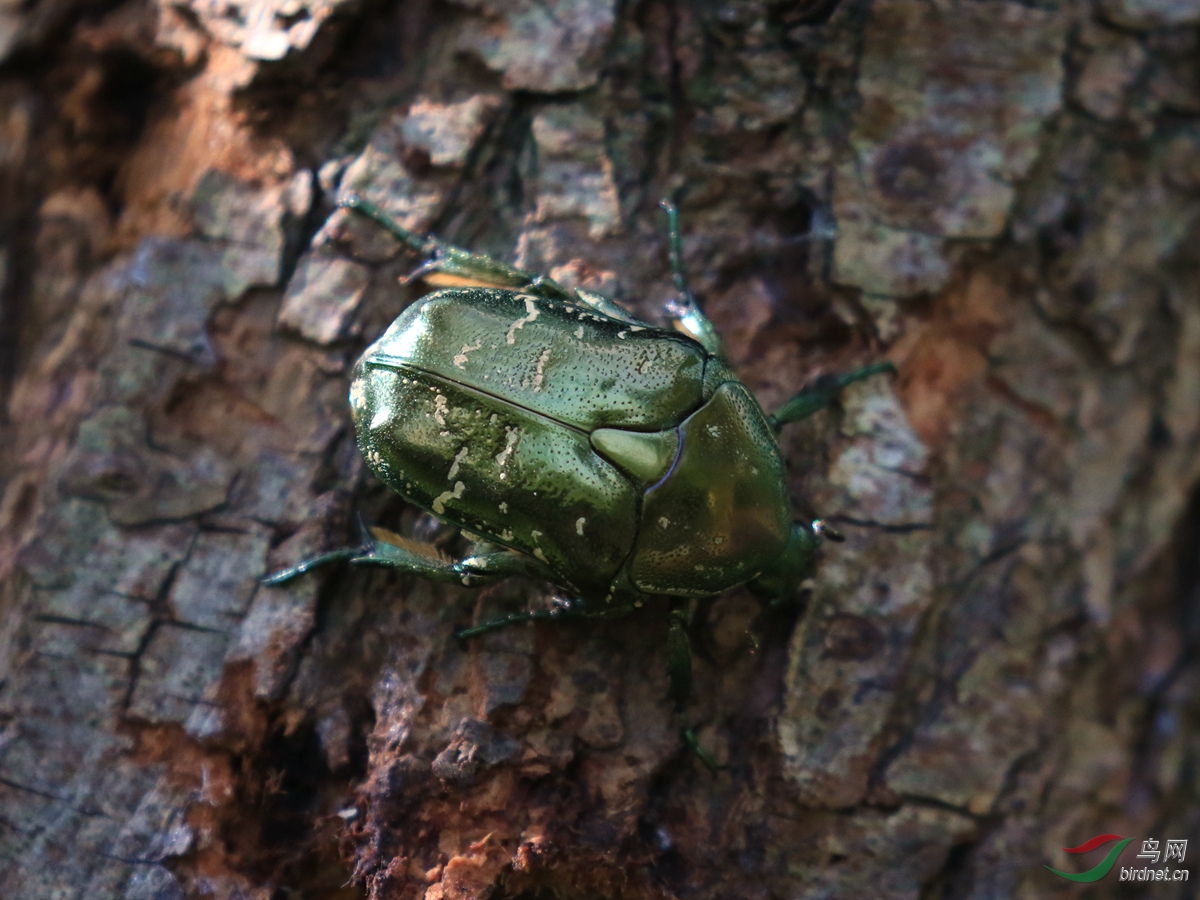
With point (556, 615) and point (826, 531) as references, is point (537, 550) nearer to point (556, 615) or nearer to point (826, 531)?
point (556, 615)

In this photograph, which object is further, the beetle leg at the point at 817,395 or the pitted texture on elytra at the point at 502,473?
the beetle leg at the point at 817,395

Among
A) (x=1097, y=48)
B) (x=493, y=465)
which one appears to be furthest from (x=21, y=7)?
(x=1097, y=48)

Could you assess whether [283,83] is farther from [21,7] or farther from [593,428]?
[593,428]

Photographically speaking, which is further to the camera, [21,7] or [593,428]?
[21,7]

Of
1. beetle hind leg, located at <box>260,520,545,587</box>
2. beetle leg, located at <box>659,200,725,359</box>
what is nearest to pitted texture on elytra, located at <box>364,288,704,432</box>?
beetle leg, located at <box>659,200,725,359</box>

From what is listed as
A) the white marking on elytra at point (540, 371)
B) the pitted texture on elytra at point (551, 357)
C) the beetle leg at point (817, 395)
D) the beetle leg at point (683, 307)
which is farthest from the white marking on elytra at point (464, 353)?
the beetle leg at point (817, 395)

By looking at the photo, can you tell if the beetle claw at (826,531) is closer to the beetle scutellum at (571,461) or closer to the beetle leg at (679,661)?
the beetle scutellum at (571,461)
